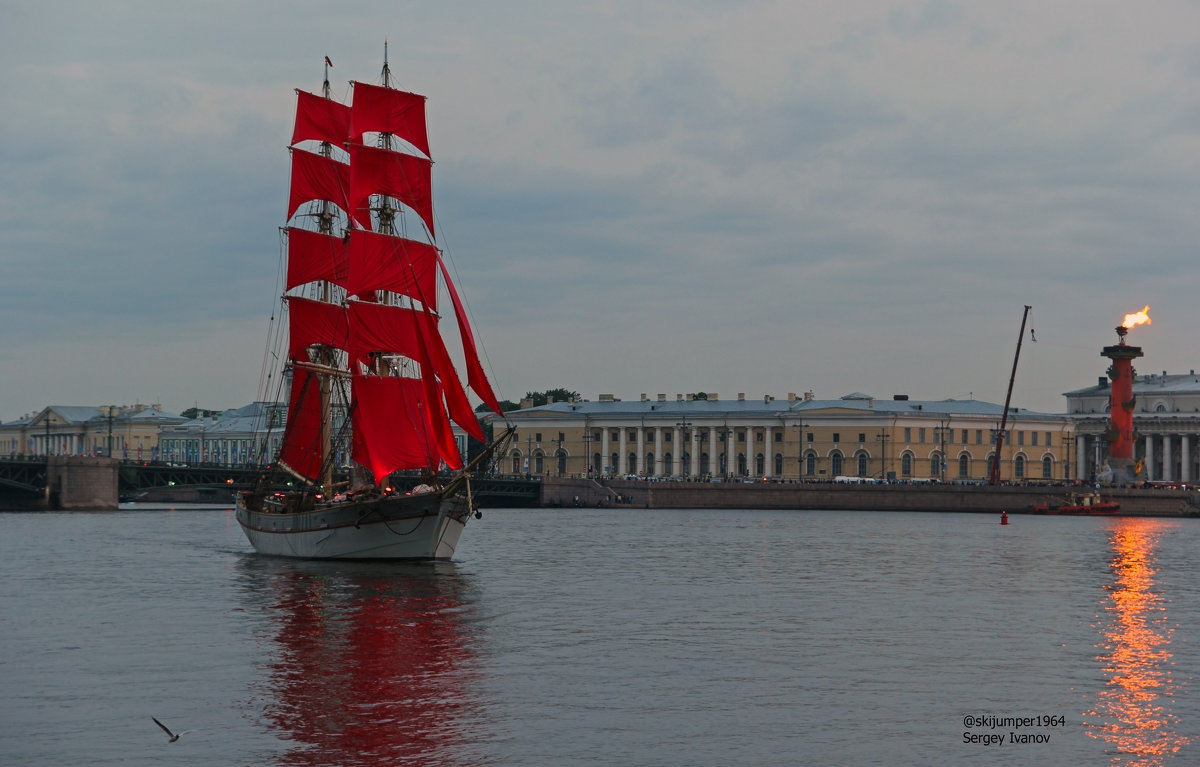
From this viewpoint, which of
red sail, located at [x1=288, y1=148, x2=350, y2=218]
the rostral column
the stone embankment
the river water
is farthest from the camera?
the rostral column

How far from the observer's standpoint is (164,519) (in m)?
75.4

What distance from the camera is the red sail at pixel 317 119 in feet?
165

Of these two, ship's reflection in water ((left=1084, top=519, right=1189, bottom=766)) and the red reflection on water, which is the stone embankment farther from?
the red reflection on water

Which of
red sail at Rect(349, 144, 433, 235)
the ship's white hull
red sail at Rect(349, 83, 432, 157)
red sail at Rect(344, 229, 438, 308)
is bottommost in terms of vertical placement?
the ship's white hull

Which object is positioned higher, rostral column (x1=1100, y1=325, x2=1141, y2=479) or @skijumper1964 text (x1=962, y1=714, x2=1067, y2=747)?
rostral column (x1=1100, y1=325, x2=1141, y2=479)

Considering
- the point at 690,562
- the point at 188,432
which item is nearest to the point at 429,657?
the point at 690,562

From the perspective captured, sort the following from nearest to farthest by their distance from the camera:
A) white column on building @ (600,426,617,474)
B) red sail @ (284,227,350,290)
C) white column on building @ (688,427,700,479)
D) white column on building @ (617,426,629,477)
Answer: red sail @ (284,227,350,290), white column on building @ (688,427,700,479), white column on building @ (617,426,629,477), white column on building @ (600,426,617,474)

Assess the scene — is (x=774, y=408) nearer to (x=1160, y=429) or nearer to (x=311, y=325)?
(x=1160, y=429)

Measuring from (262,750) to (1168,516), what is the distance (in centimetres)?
8128

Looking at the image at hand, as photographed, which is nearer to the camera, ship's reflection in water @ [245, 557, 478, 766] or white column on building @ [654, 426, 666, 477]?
ship's reflection in water @ [245, 557, 478, 766]

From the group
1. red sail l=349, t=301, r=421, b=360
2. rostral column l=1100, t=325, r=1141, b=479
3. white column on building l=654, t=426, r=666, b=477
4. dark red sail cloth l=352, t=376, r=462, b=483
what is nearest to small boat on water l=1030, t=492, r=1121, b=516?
rostral column l=1100, t=325, r=1141, b=479

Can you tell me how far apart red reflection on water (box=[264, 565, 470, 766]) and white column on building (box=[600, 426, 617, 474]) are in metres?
93.0

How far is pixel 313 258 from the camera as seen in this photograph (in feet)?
162

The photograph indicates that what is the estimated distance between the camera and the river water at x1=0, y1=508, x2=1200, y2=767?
1689cm
